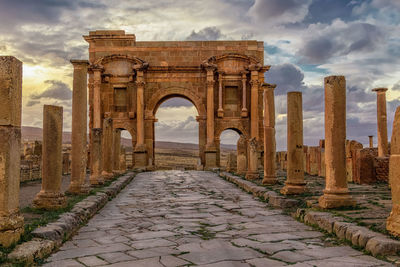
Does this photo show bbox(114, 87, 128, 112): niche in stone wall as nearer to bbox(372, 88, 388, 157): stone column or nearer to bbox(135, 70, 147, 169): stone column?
bbox(135, 70, 147, 169): stone column

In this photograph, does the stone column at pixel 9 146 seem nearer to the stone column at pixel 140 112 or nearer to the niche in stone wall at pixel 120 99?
the stone column at pixel 140 112

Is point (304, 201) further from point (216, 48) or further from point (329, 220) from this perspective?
point (216, 48)

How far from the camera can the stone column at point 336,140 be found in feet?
23.5

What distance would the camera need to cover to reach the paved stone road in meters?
4.44

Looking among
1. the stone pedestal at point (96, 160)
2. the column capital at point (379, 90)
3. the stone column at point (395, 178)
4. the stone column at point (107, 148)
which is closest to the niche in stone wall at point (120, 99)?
the stone column at point (107, 148)

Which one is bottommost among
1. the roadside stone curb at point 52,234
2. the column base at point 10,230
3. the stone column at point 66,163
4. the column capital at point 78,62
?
the roadside stone curb at point 52,234

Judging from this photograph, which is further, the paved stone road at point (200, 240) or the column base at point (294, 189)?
the column base at point (294, 189)

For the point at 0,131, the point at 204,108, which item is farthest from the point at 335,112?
the point at 204,108

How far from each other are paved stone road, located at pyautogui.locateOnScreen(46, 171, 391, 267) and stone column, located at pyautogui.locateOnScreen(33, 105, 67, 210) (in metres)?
0.84

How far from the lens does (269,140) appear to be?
491 inches

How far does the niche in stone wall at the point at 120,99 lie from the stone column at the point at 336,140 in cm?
1884

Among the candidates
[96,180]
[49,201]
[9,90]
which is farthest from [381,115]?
[9,90]

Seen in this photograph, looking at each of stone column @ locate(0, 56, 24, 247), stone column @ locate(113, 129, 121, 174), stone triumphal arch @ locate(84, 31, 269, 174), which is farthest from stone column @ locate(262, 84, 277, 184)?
stone triumphal arch @ locate(84, 31, 269, 174)

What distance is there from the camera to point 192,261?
439 cm
